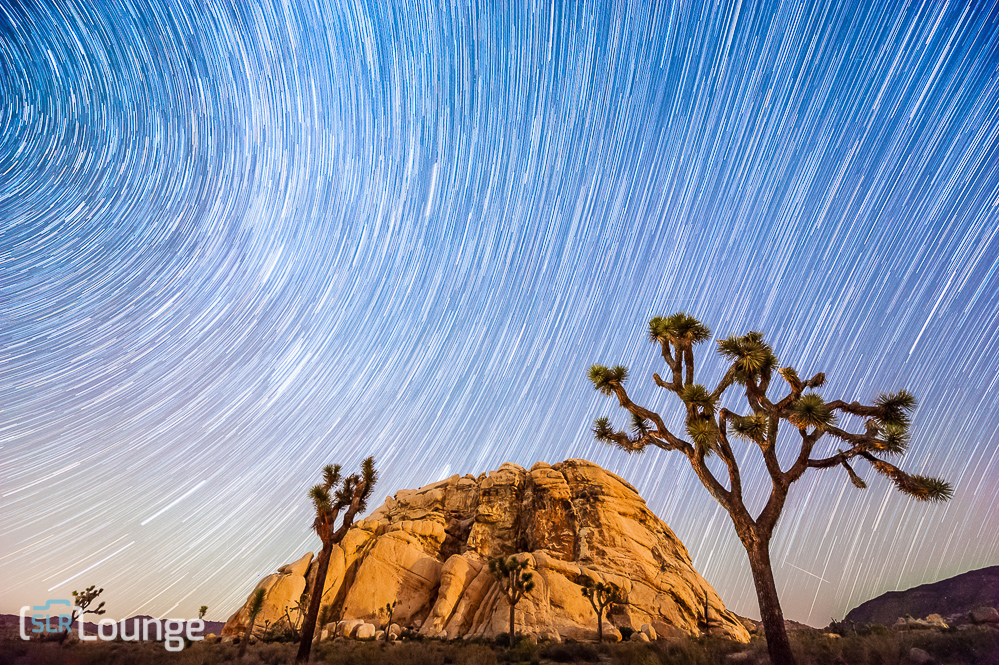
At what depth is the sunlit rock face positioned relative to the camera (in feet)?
101

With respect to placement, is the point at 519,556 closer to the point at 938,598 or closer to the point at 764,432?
the point at 764,432

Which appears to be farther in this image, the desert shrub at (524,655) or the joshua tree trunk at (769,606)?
the desert shrub at (524,655)

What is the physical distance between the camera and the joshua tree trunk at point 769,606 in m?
9.88

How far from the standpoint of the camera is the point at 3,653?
12508 millimetres

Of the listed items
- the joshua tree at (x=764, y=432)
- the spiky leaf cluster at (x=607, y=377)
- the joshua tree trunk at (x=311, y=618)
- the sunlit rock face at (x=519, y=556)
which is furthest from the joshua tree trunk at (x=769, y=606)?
the sunlit rock face at (x=519, y=556)

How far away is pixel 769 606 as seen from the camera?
10.4 m

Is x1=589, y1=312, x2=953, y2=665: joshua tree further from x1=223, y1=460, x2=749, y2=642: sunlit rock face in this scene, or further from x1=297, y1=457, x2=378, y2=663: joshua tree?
x1=223, y1=460, x2=749, y2=642: sunlit rock face

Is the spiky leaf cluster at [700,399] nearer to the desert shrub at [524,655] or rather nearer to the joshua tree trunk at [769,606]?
the joshua tree trunk at [769,606]

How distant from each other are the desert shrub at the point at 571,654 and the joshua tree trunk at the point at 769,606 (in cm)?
840

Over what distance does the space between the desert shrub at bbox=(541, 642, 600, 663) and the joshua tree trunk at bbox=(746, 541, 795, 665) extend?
8.40 m

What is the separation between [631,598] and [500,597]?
955 cm

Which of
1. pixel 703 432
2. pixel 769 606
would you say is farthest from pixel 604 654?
pixel 703 432

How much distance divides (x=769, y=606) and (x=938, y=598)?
363 ft

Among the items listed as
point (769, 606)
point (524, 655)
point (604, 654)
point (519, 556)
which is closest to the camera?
point (769, 606)
